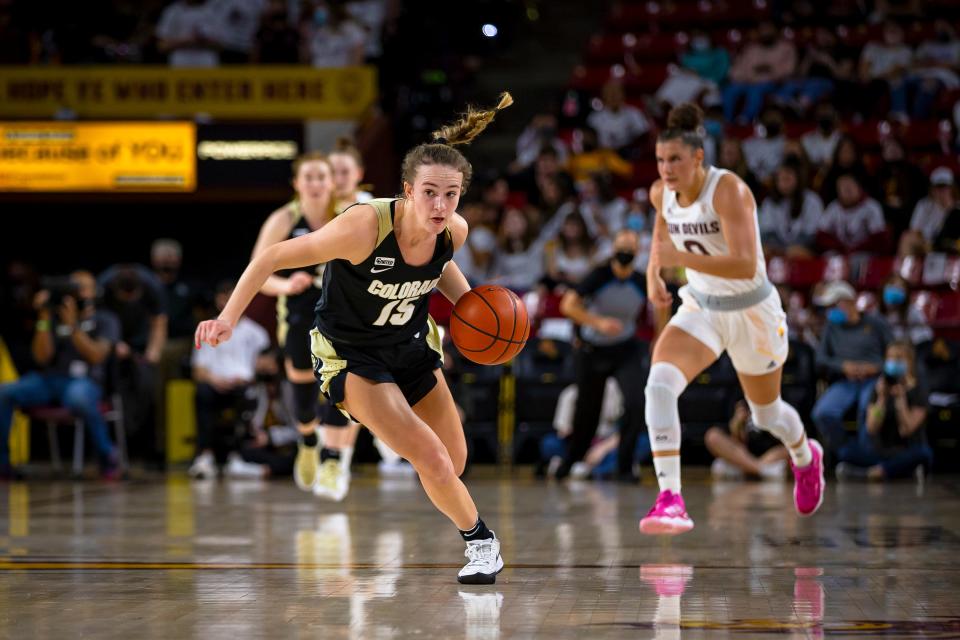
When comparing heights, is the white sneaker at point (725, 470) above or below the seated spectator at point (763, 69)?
below

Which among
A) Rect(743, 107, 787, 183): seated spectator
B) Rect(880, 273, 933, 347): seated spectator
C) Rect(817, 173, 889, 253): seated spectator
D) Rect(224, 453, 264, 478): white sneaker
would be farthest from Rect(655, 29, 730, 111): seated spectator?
Rect(224, 453, 264, 478): white sneaker

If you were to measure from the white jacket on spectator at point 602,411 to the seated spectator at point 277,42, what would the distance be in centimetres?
581

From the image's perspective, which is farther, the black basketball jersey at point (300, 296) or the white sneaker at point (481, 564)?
the black basketball jersey at point (300, 296)

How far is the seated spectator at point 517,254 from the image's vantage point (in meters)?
12.1

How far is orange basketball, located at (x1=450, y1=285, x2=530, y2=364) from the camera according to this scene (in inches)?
204

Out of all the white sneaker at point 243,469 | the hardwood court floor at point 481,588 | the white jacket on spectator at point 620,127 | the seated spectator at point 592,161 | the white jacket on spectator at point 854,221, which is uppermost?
the white jacket on spectator at point 620,127

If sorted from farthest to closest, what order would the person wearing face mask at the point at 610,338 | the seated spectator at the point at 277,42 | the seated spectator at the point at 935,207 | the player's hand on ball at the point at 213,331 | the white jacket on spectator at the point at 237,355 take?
the seated spectator at the point at 277,42, the seated spectator at the point at 935,207, the white jacket on spectator at the point at 237,355, the person wearing face mask at the point at 610,338, the player's hand on ball at the point at 213,331

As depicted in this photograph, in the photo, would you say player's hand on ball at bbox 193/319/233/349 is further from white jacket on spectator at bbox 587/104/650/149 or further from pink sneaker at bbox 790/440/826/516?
white jacket on spectator at bbox 587/104/650/149

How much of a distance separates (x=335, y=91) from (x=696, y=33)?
3977mm

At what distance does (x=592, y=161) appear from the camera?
541 inches

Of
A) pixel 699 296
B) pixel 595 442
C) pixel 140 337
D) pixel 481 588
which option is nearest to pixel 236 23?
pixel 140 337

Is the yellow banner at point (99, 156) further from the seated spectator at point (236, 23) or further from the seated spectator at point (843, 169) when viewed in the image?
the seated spectator at point (843, 169)

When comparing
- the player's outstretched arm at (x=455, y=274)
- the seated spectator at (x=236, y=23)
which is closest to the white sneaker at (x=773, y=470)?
the player's outstretched arm at (x=455, y=274)

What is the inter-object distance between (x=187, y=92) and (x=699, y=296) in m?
9.61
